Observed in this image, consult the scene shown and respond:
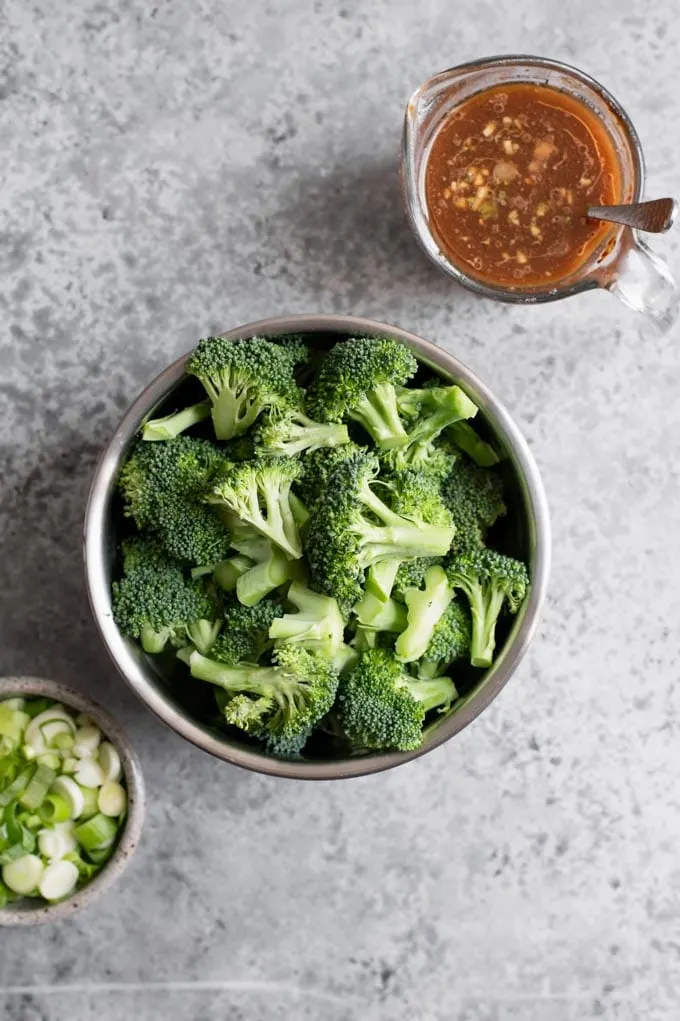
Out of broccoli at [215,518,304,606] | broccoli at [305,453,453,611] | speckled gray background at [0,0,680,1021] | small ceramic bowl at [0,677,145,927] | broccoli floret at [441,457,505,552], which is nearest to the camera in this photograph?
broccoli at [305,453,453,611]

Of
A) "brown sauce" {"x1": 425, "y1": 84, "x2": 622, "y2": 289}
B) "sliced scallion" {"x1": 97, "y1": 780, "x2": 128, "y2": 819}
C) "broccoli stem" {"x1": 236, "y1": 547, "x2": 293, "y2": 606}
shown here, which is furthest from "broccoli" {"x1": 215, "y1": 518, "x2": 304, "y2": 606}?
"brown sauce" {"x1": 425, "y1": 84, "x2": 622, "y2": 289}

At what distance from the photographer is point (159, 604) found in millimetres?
1925

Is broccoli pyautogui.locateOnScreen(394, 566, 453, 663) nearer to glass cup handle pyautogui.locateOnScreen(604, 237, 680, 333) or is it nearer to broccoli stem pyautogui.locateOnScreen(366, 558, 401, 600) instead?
broccoli stem pyautogui.locateOnScreen(366, 558, 401, 600)

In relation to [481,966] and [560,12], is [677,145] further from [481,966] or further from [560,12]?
[481,966]

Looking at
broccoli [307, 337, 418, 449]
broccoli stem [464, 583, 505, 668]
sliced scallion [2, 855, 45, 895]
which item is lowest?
sliced scallion [2, 855, 45, 895]

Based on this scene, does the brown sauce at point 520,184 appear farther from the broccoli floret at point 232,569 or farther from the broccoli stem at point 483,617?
the broccoli floret at point 232,569

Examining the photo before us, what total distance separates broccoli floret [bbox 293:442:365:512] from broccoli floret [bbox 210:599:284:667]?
20 centimetres

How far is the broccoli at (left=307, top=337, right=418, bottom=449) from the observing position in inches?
72.7

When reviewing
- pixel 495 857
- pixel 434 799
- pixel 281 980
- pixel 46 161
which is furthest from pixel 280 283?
pixel 281 980

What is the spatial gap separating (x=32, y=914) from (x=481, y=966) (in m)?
0.98

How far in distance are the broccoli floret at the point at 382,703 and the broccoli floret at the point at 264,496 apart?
258mm

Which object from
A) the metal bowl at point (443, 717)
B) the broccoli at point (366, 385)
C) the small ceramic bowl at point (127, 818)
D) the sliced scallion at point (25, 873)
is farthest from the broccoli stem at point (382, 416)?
the sliced scallion at point (25, 873)

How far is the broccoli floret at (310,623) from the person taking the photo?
1880 mm

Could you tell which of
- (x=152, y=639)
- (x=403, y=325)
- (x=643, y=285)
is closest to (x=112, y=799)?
(x=152, y=639)
